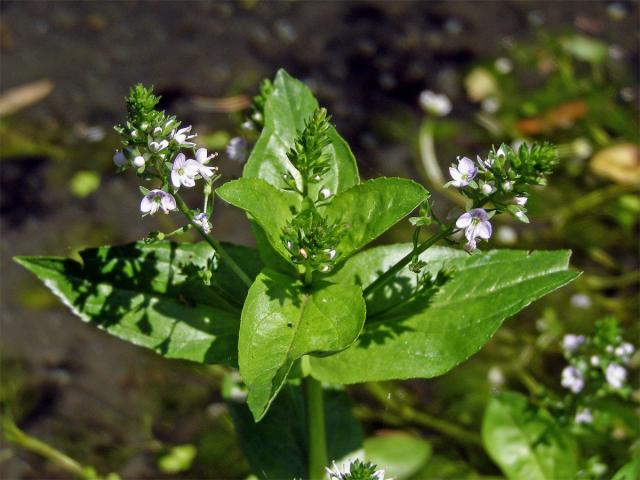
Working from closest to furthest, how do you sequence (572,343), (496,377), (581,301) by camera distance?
(572,343) < (496,377) < (581,301)

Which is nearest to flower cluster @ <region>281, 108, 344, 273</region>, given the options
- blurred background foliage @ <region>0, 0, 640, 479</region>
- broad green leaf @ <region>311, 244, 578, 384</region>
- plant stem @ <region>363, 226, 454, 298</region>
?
plant stem @ <region>363, 226, 454, 298</region>

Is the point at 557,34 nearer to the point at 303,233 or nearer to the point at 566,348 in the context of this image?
the point at 566,348

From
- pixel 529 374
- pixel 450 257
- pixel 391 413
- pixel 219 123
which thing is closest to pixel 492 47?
pixel 219 123

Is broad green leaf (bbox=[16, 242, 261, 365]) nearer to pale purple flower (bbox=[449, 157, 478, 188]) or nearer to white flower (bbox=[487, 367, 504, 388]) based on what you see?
pale purple flower (bbox=[449, 157, 478, 188])

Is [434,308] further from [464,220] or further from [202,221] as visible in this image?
[202,221]

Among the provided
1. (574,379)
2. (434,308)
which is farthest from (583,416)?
(434,308)

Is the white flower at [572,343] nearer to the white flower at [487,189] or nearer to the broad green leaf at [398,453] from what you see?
the broad green leaf at [398,453]
